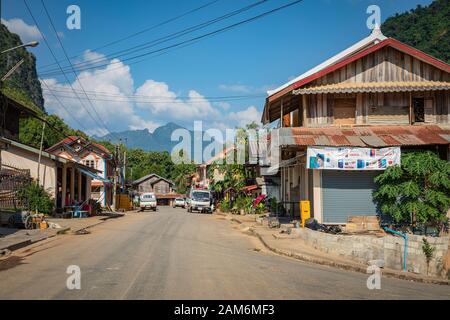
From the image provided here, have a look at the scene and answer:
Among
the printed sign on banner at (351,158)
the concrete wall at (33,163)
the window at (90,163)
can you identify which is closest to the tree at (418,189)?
the printed sign on banner at (351,158)

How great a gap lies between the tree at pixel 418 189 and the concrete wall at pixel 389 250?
3715 mm

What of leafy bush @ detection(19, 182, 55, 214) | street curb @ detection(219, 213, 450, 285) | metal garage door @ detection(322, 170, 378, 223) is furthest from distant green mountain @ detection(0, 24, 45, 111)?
street curb @ detection(219, 213, 450, 285)

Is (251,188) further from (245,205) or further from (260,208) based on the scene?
(260,208)

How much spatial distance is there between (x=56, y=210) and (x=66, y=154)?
79.9 ft

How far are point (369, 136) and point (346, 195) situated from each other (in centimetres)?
305

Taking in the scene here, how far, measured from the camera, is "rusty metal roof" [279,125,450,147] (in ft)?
66.4

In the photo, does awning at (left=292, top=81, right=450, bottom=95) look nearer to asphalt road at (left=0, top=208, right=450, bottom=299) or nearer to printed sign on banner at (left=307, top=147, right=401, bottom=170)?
printed sign on banner at (left=307, top=147, right=401, bottom=170)

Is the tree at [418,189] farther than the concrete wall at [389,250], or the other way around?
the tree at [418,189]

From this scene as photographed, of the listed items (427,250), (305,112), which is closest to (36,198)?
(305,112)

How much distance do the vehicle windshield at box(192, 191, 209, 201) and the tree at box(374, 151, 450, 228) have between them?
89.3ft

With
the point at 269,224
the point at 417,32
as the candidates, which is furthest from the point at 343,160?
the point at 417,32

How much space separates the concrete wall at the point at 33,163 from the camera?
29.5m

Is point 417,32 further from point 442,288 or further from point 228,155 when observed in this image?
point 442,288

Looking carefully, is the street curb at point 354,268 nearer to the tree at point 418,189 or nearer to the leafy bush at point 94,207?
the tree at point 418,189
